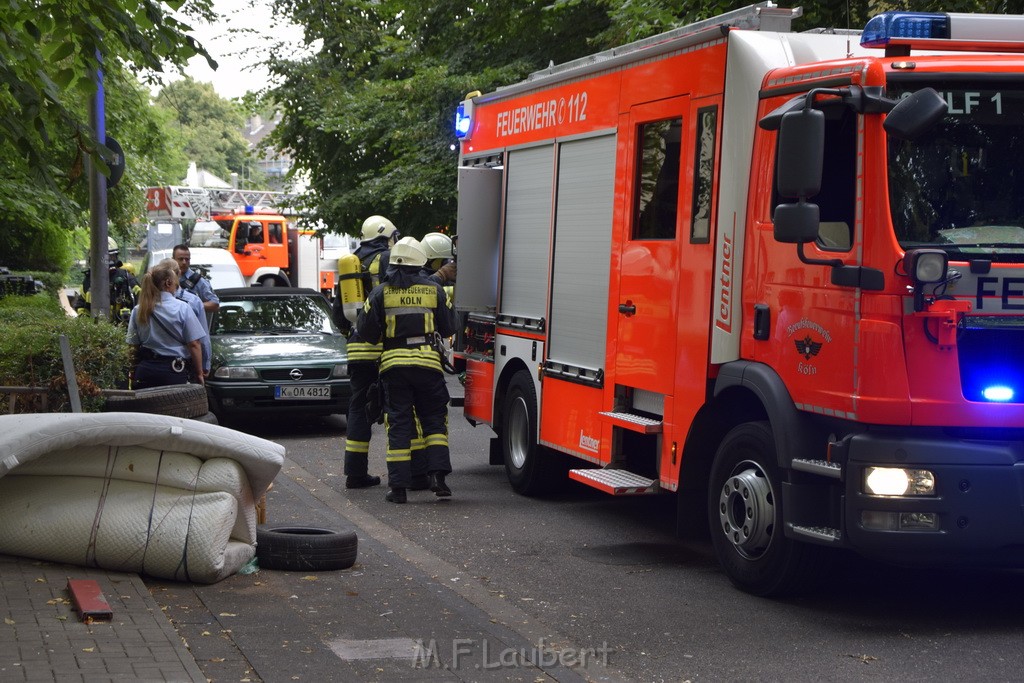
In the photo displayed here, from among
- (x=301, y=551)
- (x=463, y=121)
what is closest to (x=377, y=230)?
(x=463, y=121)

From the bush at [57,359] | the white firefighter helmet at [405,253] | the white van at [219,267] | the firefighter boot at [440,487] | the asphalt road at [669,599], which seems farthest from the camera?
the white van at [219,267]

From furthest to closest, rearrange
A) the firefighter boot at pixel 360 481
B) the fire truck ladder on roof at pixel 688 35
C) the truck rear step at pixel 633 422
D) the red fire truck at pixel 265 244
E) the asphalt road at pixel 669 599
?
the red fire truck at pixel 265 244
the firefighter boot at pixel 360 481
the truck rear step at pixel 633 422
the fire truck ladder on roof at pixel 688 35
the asphalt road at pixel 669 599

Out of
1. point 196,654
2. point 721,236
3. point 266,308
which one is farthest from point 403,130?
point 196,654

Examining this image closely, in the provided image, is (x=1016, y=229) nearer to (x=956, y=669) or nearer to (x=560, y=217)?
(x=956, y=669)

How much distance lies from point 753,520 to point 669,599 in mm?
601

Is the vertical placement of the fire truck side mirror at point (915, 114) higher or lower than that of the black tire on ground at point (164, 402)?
higher

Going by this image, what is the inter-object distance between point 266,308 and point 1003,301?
1029 centimetres

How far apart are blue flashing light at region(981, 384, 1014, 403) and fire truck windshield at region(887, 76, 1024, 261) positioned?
1.92 ft

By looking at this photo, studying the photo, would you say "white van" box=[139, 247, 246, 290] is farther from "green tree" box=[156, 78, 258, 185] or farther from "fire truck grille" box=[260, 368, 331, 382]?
"green tree" box=[156, 78, 258, 185]

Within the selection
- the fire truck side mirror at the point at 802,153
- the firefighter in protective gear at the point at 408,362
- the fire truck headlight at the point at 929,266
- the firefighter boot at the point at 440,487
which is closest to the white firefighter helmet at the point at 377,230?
the firefighter in protective gear at the point at 408,362

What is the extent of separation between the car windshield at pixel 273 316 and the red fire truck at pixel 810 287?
21.3 feet

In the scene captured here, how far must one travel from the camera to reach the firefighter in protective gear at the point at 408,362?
395 inches

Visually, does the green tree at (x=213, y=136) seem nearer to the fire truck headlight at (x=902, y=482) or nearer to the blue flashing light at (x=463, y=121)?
the blue flashing light at (x=463, y=121)

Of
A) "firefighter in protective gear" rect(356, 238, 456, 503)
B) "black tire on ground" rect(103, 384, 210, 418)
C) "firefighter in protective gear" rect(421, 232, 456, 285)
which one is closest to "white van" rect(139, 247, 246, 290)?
"firefighter in protective gear" rect(421, 232, 456, 285)
